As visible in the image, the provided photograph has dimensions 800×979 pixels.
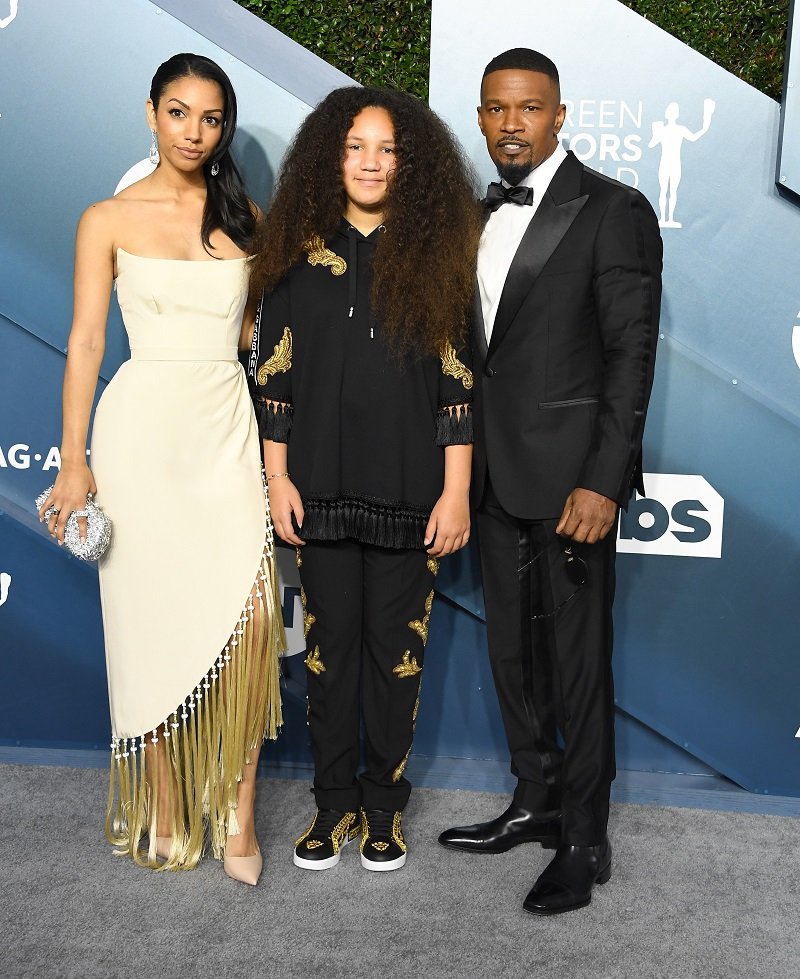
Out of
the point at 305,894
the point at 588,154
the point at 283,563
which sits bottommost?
the point at 305,894

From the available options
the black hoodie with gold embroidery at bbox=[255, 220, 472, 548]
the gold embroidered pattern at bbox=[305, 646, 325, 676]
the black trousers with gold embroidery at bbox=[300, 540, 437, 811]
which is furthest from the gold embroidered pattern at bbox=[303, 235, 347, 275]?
the gold embroidered pattern at bbox=[305, 646, 325, 676]

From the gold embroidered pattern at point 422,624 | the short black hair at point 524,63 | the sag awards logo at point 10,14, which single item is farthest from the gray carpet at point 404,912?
the sag awards logo at point 10,14

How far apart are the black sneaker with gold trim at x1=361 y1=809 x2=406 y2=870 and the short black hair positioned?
175 cm

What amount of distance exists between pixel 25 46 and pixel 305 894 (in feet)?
7.40

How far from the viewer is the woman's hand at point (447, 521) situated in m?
2.55

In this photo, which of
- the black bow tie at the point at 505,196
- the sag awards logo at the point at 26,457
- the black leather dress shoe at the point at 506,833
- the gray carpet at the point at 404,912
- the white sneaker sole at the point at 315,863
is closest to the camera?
the gray carpet at the point at 404,912

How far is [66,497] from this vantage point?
2.51 meters

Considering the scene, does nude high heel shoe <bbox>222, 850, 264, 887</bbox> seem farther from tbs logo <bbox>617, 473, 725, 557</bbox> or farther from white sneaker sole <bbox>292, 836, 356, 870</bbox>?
tbs logo <bbox>617, 473, 725, 557</bbox>

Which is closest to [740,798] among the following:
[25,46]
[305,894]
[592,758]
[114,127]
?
[592,758]

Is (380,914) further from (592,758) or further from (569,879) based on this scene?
(592,758)

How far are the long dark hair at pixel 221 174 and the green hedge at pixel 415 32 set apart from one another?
86 centimetres

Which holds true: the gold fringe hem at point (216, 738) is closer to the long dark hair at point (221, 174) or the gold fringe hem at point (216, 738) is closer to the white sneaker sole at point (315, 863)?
the white sneaker sole at point (315, 863)

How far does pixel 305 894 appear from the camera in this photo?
253cm

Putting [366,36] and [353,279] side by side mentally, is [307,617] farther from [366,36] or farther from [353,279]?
[366,36]
